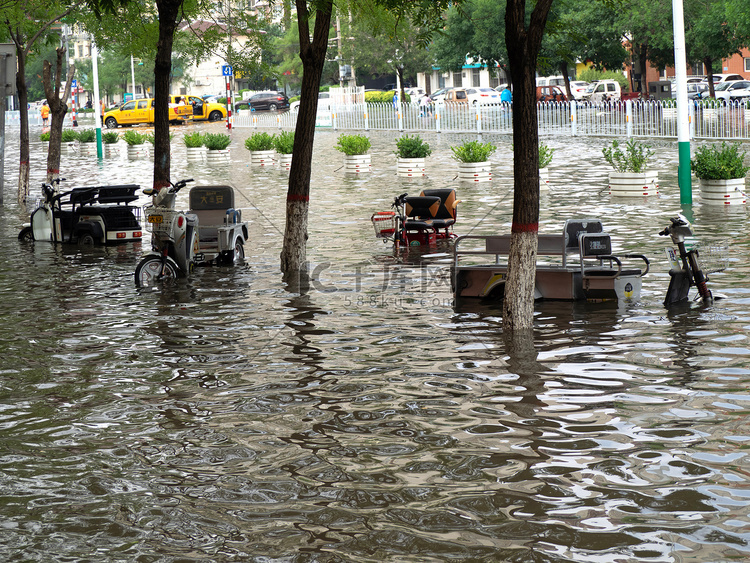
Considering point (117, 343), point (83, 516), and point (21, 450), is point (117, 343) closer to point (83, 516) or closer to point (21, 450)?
point (21, 450)

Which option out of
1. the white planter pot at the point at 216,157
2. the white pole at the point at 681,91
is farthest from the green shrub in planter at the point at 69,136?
the white pole at the point at 681,91

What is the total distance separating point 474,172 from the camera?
25.8 m

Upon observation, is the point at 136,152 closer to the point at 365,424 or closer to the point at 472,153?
the point at 472,153

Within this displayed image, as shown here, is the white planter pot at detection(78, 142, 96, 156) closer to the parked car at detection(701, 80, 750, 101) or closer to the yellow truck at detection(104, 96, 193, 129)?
the yellow truck at detection(104, 96, 193, 129)

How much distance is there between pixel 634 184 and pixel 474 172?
561cm

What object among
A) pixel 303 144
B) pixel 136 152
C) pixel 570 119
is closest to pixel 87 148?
pixel 136 152

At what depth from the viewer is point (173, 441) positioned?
7.16 m

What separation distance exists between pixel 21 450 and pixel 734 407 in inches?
217

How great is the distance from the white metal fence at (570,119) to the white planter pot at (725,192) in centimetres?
1130

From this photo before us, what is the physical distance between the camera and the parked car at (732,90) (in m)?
49.7

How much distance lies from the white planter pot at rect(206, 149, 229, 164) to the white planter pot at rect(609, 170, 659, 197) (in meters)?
18.5

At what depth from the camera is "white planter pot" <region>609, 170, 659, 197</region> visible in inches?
834

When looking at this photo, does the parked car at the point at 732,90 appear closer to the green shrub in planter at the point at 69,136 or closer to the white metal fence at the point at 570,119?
the white metal fence at the point at 570,119

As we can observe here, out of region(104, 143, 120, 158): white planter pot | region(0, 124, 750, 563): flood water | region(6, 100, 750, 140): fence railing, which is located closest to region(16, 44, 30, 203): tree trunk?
region(0, 124, 750, 563): flood water
